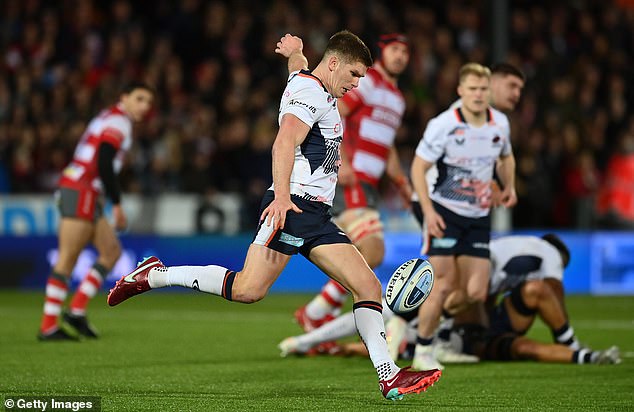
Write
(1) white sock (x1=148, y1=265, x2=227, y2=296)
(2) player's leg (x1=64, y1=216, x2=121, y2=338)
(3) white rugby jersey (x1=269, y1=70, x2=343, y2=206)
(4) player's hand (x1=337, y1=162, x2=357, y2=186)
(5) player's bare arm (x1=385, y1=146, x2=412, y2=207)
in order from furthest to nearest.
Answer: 1. (2) player's leg (x1=64, y1=216, x2=121, y2=338)
2. (5) player's bare arm (x1=385, y1=146, x2=412, y2=207)
3. (4) player's hand (x1=337, y1=162, x2=357, y2=186)
4. (1) white sock (x1=148, y1=265, x2=227, y2=296)
5. (3) white rugby jersey (x1=269, y1=70, x2=343, y2=206)

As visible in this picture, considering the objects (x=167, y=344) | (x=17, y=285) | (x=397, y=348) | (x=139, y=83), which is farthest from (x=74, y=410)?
(x=17, y=285)

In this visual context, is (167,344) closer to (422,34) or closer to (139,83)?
(139,83)

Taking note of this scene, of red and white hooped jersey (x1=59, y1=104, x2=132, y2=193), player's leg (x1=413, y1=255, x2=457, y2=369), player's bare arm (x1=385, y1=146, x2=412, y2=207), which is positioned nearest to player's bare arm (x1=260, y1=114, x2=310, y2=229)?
player's leg (x1=413, y1=255, x2=457, y2=369)

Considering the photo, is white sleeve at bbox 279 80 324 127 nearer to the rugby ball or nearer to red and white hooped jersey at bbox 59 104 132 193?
the rugby ball

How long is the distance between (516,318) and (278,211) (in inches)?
133

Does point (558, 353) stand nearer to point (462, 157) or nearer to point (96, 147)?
point (462, 157)

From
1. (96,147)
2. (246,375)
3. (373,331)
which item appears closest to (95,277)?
(96,147)

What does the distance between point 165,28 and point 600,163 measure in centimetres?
795

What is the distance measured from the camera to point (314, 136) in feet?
23.1

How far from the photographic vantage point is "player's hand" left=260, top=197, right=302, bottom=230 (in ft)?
21.9

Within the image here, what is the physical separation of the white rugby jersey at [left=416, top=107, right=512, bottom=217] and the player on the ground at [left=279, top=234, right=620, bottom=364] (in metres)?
0.66

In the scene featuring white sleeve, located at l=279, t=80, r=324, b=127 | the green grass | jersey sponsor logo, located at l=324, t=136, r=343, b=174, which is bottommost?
the green grass

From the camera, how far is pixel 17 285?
16984 mm

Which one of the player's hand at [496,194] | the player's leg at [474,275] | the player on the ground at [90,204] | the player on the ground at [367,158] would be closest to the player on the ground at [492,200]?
the player's hand at [496,194]
